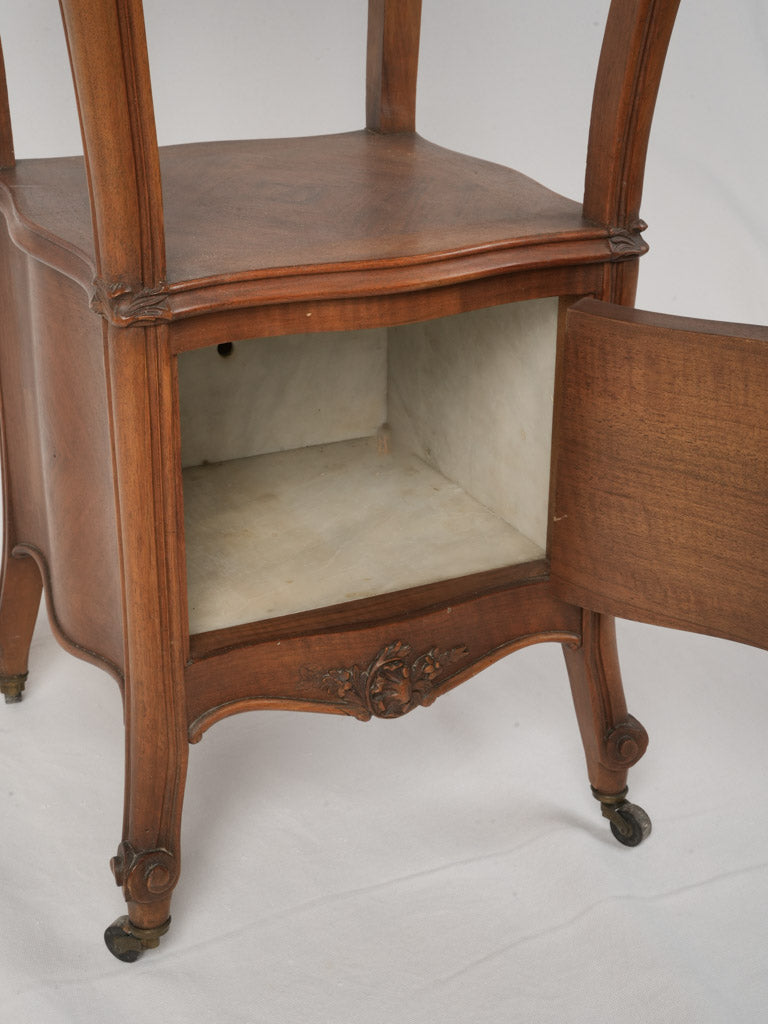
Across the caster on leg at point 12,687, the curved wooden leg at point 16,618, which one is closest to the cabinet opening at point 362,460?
the curved wooden leg at point 16,618

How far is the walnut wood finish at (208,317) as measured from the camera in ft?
3.42

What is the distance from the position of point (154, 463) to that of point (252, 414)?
1.47 ft

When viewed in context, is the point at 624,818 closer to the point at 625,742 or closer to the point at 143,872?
the point at 625,742

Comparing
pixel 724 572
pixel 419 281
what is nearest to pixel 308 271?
pixel 419 281

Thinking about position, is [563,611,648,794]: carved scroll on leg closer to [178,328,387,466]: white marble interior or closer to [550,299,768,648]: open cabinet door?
[550,299,768,648]: open cabinet door

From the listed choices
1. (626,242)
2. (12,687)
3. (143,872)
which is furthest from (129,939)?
(626,242)

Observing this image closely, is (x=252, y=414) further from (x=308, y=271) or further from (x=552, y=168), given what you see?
(x=552, y=168)

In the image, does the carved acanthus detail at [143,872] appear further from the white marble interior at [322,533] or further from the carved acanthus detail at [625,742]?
the carved acanthus detail at [625,742]

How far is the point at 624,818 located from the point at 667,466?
17.2 inches

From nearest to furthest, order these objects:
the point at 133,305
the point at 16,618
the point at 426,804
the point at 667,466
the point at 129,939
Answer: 1. the point at 133,305
2. the point at 667,466
3. the point at 129,939
4. the point at 426,804
5. the point at 16,618

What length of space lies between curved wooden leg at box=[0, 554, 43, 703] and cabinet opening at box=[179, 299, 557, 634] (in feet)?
0.70

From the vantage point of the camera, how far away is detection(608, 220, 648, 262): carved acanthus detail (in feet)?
3.93

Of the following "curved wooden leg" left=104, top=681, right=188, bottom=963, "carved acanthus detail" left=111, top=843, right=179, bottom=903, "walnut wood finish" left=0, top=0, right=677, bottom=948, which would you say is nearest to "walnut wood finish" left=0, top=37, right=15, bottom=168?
"walnut wood finish" left=0, top=0, right=677, bottom=948

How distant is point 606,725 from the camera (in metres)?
1.40
